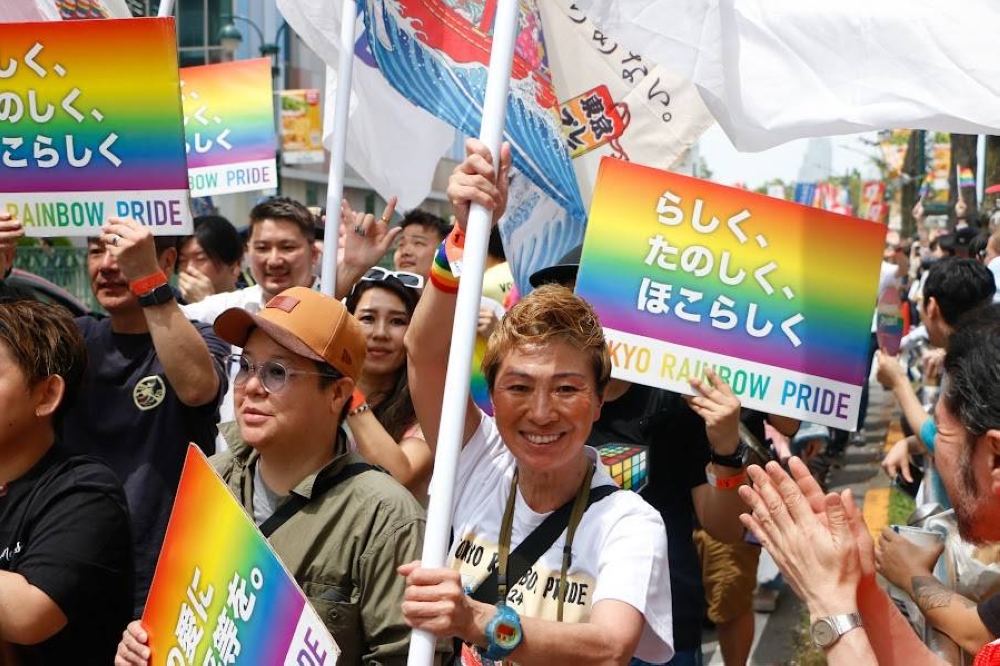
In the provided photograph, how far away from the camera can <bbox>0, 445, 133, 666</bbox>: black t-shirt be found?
104 inches

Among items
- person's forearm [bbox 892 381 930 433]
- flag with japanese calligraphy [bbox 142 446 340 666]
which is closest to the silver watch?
flag with japanese calligraphy [bbox 142 446 340 666]

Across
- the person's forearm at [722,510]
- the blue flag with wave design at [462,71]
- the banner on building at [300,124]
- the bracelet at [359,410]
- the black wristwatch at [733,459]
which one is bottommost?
the banner on building at [300,124]

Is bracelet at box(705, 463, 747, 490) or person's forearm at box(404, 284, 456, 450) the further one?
bracelet at box(705, 463, 747, 490)

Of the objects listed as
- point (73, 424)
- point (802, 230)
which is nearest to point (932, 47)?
point (802, 230)

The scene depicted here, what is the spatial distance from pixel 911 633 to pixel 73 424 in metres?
2.61

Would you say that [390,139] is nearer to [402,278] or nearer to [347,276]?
[347,276]

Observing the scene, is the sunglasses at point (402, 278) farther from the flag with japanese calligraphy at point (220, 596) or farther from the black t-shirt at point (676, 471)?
the flag with japanese calligraphy at point (220, 596)

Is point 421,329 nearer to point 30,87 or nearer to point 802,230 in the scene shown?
point 802,230

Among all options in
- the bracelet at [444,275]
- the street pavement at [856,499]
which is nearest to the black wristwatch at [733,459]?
the bracelet at [444,275]

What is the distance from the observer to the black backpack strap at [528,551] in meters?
2.55

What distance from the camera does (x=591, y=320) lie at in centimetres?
271

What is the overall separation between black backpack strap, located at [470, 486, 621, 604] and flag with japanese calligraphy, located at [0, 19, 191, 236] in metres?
1.85

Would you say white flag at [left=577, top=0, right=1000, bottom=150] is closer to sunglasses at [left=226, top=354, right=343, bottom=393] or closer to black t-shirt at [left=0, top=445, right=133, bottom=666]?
sunglasses at [left=226, top=354, right=343, bottom=393]

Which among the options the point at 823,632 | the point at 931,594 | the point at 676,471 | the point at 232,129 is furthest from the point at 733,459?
the point at 232,129
